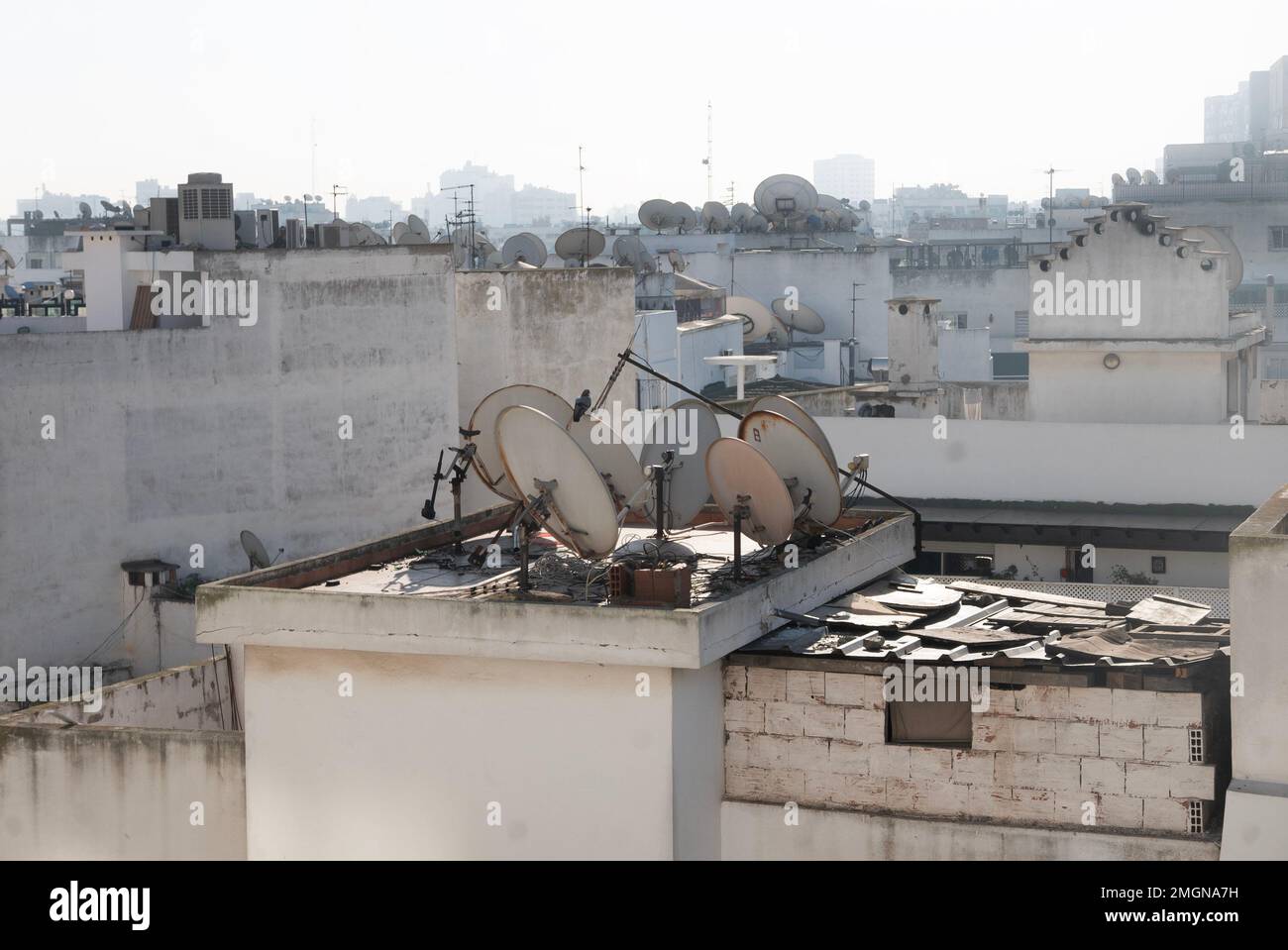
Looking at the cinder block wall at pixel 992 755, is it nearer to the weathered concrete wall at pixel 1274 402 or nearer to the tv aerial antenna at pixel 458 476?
the tv aerial antenna at pixel 458 476

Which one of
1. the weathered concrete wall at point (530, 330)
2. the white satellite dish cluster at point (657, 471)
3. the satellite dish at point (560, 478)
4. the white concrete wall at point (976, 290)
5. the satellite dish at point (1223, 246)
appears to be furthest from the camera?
the white concrete wall at point (976, 290)

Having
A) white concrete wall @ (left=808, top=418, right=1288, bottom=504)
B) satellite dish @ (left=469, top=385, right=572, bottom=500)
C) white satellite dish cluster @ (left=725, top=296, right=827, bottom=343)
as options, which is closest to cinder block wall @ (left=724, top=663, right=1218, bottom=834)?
satellite dish @ (left=469, top=385, right=572, bottom=500)

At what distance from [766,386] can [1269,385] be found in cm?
1501

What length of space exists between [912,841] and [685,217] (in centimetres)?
5004

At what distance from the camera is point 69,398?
27109 millimetres

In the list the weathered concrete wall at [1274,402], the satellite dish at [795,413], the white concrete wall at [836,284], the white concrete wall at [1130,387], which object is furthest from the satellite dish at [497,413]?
the white concrete wall at [836,284]

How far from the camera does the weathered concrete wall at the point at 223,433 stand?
26.8m

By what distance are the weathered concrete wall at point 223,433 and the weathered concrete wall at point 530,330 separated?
6.64 feet

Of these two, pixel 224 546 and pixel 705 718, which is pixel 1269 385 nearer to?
pixel 224 546

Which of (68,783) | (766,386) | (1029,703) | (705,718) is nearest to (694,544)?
(705,718)

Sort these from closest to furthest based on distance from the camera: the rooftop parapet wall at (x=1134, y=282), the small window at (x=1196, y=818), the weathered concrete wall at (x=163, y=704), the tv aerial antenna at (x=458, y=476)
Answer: the small window at (x=1196, y=818) < the tv aerial antenna at (x=458, y=476) < the weathered concrete wall at (x=163, y=704) < the rooftop parapet wall at (x=1134, y=282)

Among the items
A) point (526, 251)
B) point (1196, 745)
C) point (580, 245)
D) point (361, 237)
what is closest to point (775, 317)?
point (526, 251)

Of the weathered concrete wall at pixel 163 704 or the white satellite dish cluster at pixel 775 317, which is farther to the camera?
the white satellite dish cluster at pixel 775 317

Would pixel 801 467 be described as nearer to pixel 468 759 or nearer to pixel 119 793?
pixel 468 759
